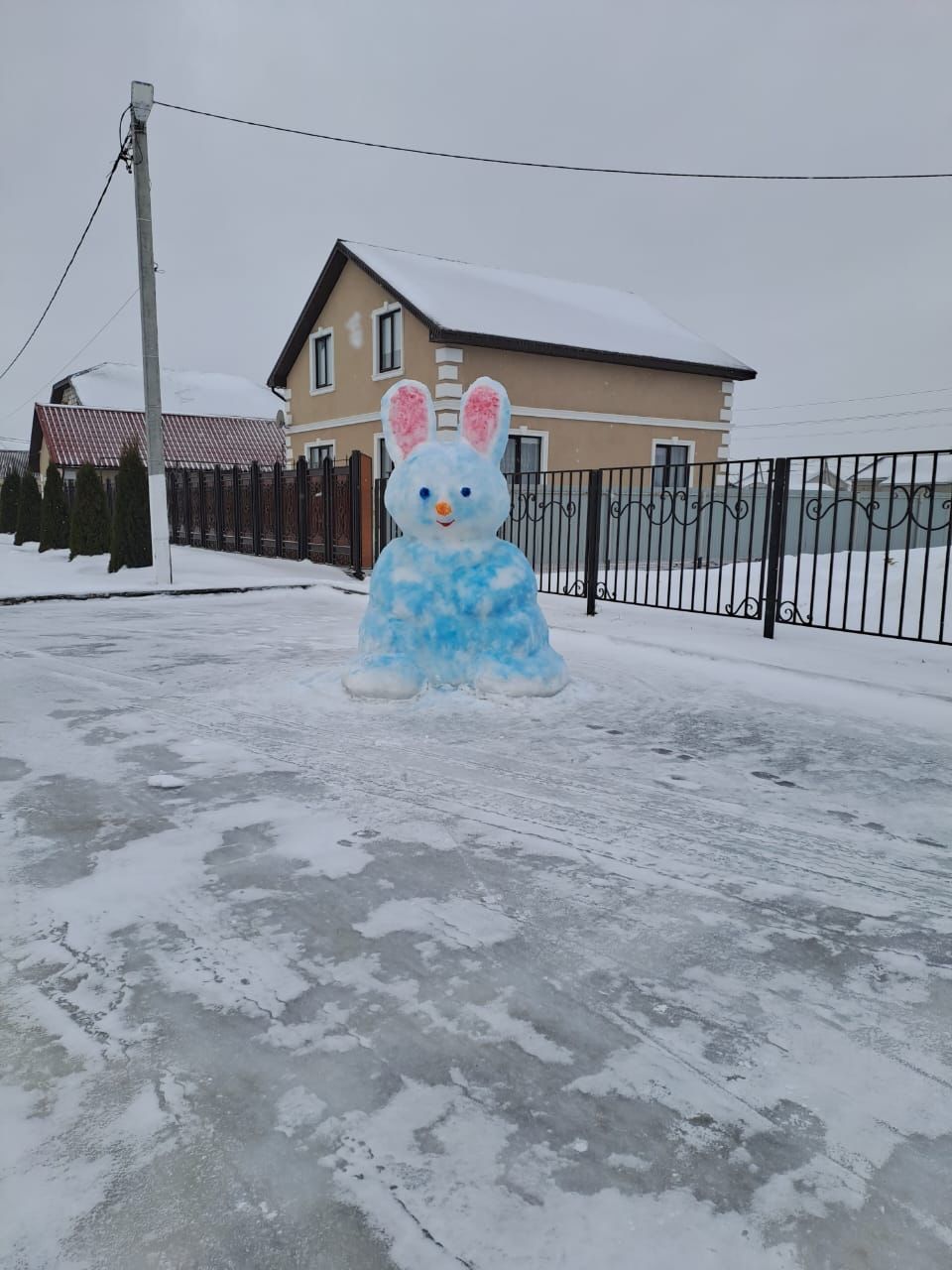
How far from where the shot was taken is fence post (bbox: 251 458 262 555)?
16641 mm

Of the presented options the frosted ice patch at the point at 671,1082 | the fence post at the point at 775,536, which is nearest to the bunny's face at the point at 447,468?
the fence post at the point at 775,536

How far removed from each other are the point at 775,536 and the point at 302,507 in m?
9.88

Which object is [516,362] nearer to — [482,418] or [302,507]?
[302,507]

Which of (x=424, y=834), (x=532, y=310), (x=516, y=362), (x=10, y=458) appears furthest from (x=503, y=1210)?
(x=10, y=458)

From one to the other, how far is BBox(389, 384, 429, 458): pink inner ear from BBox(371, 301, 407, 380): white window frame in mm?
12652

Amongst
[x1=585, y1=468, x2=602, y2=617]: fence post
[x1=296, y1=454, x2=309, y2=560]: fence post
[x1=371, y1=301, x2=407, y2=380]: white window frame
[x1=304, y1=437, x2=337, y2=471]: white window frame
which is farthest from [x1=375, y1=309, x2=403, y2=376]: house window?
[x1=585, y1=468, x2=602, y2=617]: fence post

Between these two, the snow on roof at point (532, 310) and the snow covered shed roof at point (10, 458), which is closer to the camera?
the snow on roof at point (532, 310)

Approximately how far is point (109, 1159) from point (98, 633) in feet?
23.0

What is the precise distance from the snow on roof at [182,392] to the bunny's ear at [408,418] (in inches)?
1229

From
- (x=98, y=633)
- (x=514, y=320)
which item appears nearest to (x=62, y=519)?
(x=514, y=320)

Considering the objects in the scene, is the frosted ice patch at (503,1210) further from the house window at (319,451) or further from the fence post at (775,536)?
the house window at (319,451)

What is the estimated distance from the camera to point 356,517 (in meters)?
13.3

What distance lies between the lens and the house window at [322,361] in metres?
20.0

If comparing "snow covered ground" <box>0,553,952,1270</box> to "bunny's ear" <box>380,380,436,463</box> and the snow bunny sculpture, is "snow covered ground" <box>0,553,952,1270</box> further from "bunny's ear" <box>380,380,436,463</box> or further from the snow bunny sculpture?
"bunny's ear" <box>380,380,436,463</box>
